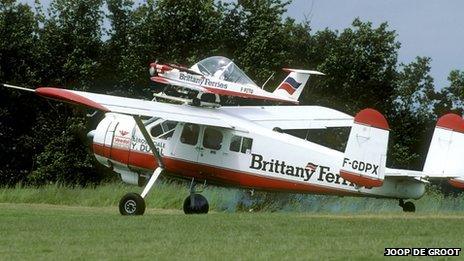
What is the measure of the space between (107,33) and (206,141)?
25218mm

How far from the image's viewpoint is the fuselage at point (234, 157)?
24219 millimetres

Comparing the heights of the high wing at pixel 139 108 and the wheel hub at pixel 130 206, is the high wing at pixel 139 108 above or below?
above

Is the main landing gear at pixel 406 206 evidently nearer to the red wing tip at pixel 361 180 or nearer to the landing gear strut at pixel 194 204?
the red wing tip at pixel 361 180

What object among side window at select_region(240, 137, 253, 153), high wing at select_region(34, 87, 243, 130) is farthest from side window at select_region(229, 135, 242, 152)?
high wing at select_region(34, 87, 243, 130)

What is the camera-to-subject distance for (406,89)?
52.0 meters

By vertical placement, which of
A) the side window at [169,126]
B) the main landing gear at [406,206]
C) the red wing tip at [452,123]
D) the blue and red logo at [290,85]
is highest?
the blue and red logo at [290,85]

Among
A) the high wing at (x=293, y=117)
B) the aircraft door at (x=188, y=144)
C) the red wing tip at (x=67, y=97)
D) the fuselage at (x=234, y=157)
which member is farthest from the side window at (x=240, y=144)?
Answer: the red wing tip at (x=67, y=97)

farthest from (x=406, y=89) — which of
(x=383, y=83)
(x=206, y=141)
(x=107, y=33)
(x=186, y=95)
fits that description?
(x=206, y=141)

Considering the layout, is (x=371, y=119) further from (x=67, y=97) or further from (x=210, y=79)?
(x=210, y=79)

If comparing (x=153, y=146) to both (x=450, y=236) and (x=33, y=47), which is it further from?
(x=33, y=47)

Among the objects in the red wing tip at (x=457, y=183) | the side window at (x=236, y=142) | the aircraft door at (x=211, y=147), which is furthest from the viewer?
the aircraft door at (x=211, y=147)

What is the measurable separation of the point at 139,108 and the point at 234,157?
260 centimetres

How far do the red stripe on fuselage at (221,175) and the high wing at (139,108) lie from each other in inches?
42.7

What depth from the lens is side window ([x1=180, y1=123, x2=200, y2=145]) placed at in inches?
995
